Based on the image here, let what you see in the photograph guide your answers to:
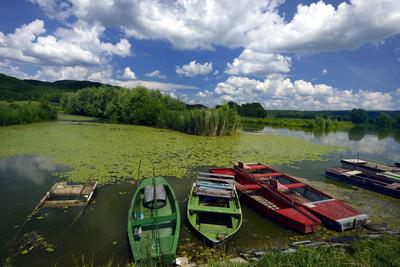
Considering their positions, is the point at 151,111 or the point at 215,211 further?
the point at 151,111

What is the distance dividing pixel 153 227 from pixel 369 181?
9103 mm

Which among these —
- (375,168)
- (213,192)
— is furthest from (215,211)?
(375,168)

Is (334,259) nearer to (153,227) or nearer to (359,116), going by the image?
(153,227)

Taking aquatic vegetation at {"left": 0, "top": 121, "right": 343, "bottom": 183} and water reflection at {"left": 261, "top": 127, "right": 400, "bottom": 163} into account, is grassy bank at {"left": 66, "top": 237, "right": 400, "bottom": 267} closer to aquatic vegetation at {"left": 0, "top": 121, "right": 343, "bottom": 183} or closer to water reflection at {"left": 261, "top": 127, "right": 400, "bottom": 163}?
aquatic vegetation at {"left": 0, "top": 121, "right": 343, "bottom": 183}

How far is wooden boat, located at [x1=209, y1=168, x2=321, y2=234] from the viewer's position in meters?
5.89

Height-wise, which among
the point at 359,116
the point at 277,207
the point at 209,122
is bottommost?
the point at 277,207

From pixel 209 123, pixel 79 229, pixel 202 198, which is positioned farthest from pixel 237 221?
pixel 209 123

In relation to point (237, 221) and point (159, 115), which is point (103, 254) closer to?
point (237, 221)

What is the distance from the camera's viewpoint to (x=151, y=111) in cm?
3266

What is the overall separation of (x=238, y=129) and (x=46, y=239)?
2287 cm

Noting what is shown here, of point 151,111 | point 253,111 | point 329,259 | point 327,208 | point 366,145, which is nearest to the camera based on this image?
point 329,259

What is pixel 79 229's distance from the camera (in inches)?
228

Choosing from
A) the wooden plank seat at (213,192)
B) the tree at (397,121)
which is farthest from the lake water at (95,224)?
the tree at (397,121)

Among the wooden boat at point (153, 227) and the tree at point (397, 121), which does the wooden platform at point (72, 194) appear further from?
the tree at point (397, 121)
